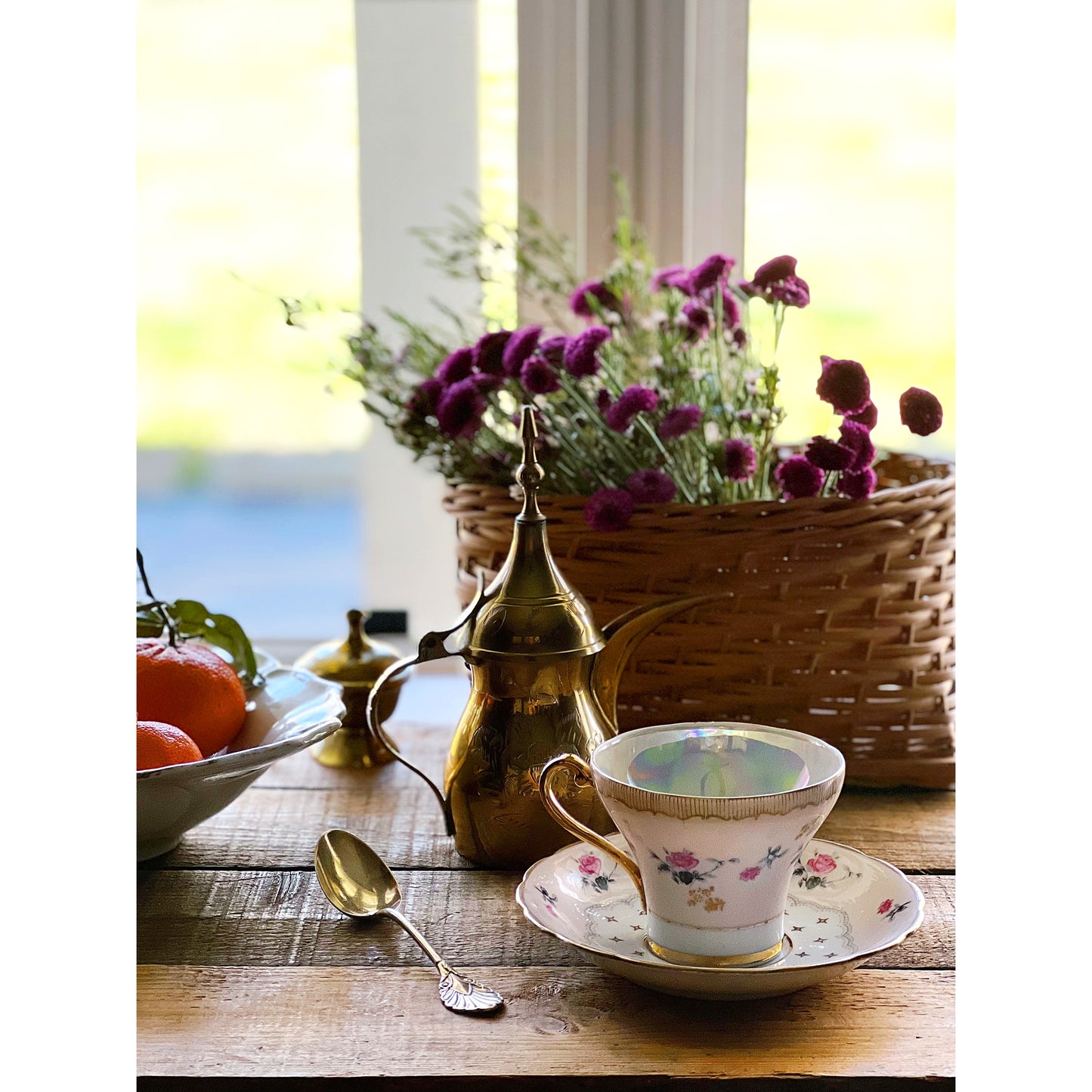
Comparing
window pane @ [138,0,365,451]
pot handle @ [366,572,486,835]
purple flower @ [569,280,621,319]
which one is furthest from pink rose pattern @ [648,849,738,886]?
window pane @ [138,0,365,451]

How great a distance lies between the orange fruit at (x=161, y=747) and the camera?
24.4 inches

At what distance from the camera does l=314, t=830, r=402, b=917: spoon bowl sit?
613 millimetres

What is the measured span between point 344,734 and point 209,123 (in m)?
0.86

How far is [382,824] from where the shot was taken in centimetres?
75

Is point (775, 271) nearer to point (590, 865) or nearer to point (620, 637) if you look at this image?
point (620, 637)

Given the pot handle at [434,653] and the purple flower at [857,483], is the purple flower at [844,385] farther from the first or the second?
the pot handle at [434,653]

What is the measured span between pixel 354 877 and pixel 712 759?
22 centimetres

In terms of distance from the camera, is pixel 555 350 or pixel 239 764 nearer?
pixel 239 764

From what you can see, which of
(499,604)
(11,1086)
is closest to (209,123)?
(499,604)

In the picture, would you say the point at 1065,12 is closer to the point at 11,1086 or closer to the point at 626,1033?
the point at 626,1033

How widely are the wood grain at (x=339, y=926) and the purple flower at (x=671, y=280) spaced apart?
45 centimetres

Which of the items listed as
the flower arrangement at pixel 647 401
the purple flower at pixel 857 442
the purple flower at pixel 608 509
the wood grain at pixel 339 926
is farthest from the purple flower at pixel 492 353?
the wood grain at pixel 339 926

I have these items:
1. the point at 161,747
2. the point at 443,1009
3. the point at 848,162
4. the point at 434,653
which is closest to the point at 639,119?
the point at 848,162

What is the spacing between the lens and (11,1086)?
40cm
